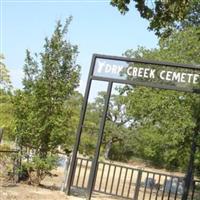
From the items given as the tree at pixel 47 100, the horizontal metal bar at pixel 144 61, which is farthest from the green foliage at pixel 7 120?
the horizontal metal bar at pixel 144 61

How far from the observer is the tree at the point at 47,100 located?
13.1 meters

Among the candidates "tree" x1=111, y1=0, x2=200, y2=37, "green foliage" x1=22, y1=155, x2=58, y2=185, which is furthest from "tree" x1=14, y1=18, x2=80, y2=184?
"tree" x1=111, y1=0, x2=200, y2=37

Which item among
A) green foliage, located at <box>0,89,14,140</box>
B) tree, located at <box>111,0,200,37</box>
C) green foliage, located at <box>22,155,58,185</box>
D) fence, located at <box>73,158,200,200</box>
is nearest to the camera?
tree, located at <box>111,0,200,37</box>

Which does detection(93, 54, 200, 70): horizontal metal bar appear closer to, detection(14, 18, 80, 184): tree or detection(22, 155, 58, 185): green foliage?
detection(14, 18, 80, 184): tree

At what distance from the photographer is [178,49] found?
2167 cm

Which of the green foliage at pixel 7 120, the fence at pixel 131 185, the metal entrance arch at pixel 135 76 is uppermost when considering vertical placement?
the metal entrance arch at pixel 135 76

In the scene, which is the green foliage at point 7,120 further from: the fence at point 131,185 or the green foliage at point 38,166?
the fence at point 131,185

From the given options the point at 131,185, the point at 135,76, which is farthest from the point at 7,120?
the point at 131,185

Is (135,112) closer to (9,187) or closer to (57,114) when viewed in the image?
A: (57,114)

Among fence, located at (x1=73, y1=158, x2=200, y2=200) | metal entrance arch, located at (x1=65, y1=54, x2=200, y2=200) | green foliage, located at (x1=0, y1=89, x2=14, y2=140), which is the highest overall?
metal entrance arch, located at (x1=65, y1=54, x2=200, y2=200)

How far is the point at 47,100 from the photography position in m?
13.2

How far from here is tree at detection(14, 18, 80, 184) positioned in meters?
13.1

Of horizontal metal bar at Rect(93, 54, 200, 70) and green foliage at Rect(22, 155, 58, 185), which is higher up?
horizontal metal bar at Rect(93, 54, 200, 70)

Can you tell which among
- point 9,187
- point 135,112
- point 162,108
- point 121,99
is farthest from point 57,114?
point 121,99
